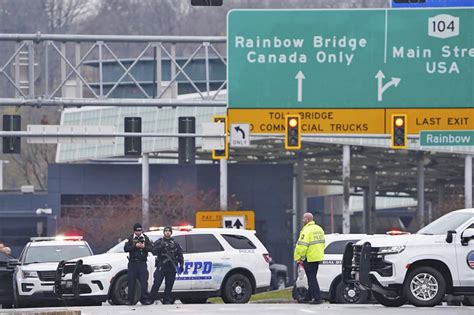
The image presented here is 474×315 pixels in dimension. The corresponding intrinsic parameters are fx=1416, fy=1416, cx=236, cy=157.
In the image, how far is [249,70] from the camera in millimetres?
33500

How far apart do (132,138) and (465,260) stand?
1952 centimetres

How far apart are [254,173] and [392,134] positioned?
42.0 metres

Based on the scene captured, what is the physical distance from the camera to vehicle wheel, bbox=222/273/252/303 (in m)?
30.2

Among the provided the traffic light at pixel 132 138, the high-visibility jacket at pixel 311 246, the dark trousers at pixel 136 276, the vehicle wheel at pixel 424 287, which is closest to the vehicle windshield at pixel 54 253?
the dark trousers at pixel 136 276

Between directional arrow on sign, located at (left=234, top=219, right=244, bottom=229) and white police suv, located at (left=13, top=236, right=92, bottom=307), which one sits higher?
directional arrow on sign, located at (left=234, top=219, right=244, bottom=229)

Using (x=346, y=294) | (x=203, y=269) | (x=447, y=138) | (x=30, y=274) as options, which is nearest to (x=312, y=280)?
(x=346, y=294)

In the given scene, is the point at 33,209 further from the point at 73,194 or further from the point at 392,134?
the point at 392,134

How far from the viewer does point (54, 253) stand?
31.6 m

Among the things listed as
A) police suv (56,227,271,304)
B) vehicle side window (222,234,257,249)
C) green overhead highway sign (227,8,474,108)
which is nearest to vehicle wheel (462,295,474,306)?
police suv (56,227,271,304)

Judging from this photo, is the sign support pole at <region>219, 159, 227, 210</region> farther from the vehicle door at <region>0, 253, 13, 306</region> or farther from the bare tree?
the vehicle door at <region>0, 253, 13, 306</region>

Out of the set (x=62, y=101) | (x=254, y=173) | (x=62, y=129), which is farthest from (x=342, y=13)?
(x=254, y=173)

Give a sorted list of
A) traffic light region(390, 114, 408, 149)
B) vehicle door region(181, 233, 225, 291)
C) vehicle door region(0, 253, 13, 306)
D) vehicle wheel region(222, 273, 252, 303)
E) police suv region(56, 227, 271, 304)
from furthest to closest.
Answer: traffic light region(390, 114, 408, 149) → vehicle door region(0, 253, 13, 306) → vehicle wheel region(222, 273, 252, 303) → vehicle door region(181, 233, 225, 291) → police suv region(56, 227, 271, 304)

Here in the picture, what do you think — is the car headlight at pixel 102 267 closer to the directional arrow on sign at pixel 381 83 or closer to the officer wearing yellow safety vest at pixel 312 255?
the officer wearing yellow safety vest at pixel 312 255

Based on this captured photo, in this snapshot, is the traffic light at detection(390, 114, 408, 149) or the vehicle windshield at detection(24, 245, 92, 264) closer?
the vehicle windshield at detection(24, 245, 92, 264)
